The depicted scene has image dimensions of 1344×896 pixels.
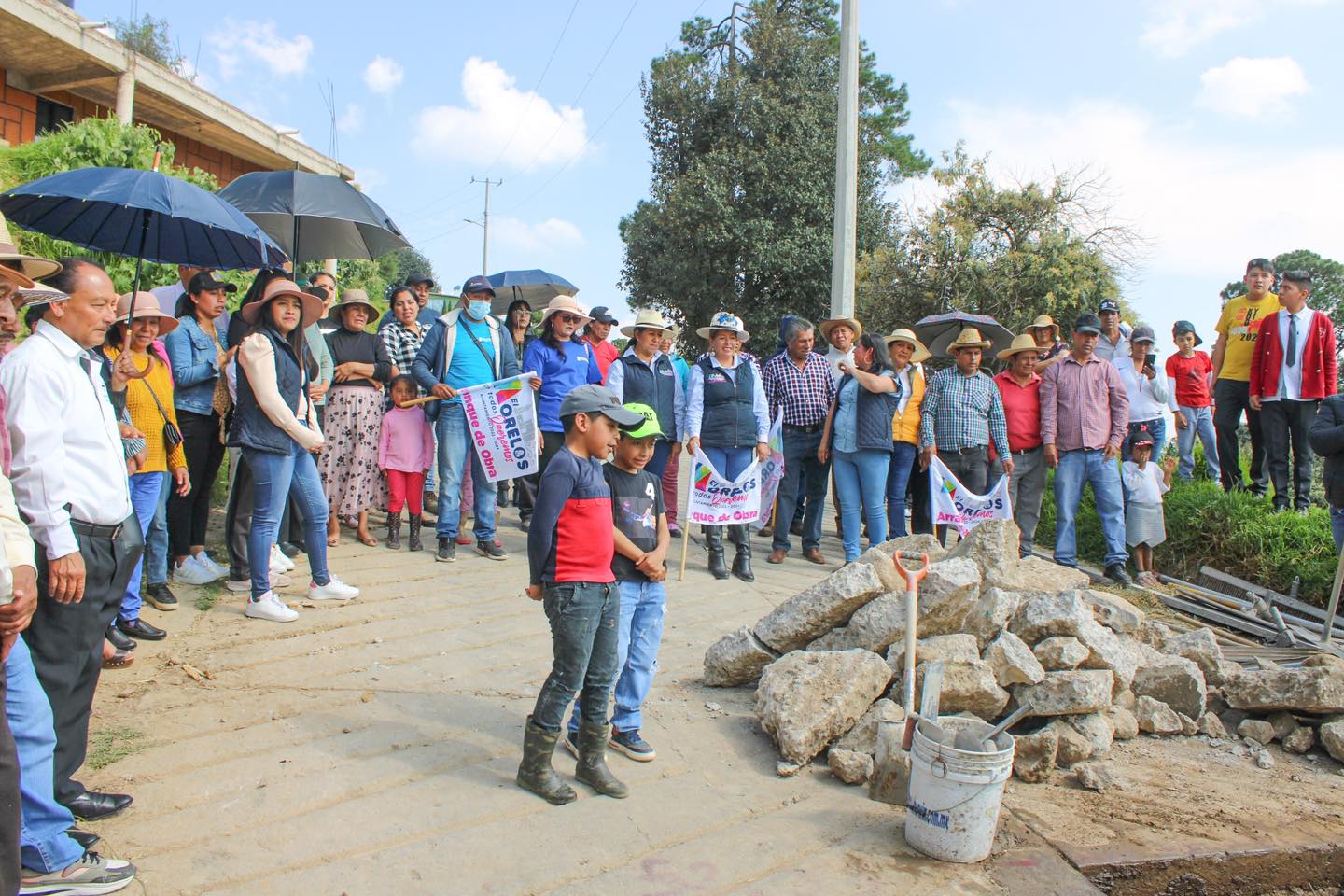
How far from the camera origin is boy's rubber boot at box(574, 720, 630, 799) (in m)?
3.83

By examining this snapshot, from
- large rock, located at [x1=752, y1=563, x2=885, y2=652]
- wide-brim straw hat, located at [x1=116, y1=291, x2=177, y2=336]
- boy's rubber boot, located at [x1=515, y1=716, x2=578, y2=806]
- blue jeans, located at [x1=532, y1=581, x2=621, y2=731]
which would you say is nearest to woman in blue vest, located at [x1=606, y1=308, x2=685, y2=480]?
large rock, located at [x1=752, y1=563, x2=885, y2=652]

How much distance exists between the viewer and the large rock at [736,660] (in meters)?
5.07

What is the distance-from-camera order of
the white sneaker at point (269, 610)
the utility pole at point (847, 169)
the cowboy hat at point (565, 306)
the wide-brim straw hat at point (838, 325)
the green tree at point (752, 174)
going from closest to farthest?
the white sneaker at point (269, 610)
the cowboy hat at point (565, 306)
the wide-brim straw hat at point (838, 325)
the utility pole at point (847, 169)
the green tree at point (752, 174)

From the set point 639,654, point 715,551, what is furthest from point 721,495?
point 639,654

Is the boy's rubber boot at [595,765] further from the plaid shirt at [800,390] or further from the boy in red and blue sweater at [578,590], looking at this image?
the plaid shirt at [800,390]

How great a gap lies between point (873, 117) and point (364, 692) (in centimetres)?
2833

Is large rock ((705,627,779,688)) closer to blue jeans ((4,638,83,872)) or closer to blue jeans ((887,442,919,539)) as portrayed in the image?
blue jeans ((4,638,83,872))

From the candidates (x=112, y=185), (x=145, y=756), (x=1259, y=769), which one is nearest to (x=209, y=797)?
(x=145, y=756)

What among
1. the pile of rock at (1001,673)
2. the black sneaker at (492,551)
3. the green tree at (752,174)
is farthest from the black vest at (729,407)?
the green tree at (752,174)

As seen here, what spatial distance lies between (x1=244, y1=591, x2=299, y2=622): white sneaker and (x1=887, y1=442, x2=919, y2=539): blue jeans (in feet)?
17.3

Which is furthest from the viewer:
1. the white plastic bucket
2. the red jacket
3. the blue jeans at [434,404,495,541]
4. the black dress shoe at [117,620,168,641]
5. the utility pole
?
the utility pole

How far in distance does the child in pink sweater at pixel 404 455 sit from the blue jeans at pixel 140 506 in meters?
2.27

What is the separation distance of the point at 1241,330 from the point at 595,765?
8.91 metres

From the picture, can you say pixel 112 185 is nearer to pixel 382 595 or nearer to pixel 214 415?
pixel 214 415
